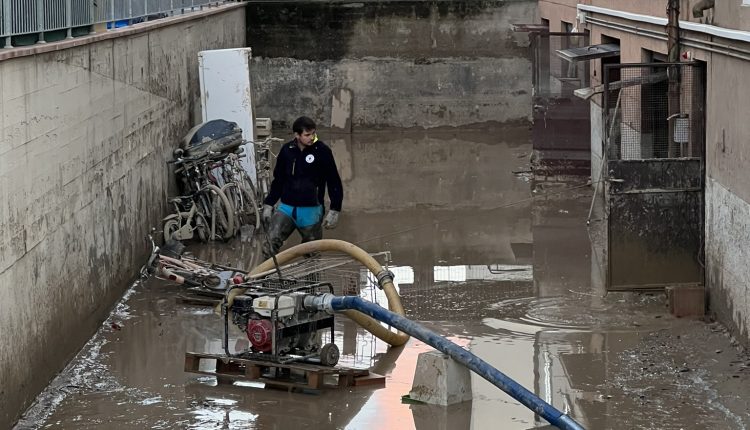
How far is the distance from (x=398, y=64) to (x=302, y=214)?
15776 mm

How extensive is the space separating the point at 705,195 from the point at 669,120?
87 cm

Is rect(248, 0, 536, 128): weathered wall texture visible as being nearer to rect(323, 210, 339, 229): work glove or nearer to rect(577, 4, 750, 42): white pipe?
rect(577, 4, 750, 42): white pipe

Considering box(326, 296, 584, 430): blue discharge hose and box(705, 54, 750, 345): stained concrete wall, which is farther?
box(705, 54, 750, 345): stained concrete wall

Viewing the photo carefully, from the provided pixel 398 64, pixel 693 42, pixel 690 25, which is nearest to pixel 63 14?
pixel 690 25

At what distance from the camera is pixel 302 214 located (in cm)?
1197

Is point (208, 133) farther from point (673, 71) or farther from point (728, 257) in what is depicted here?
point (728, 257)

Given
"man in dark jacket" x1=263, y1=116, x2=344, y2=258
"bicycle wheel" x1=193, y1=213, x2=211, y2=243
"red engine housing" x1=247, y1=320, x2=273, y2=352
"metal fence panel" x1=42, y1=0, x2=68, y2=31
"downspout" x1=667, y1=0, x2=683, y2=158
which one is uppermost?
"metal fence panel" x1=42, y1=0, x2=68, y2=31

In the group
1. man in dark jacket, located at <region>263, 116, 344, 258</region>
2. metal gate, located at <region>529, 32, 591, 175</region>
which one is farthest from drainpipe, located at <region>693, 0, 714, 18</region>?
metal gate, located at <region>529, 32, 591, 175</region>

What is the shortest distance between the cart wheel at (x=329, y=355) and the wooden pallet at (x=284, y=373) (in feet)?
0.19

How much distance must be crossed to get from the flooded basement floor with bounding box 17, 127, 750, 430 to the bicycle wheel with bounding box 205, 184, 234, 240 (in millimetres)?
189

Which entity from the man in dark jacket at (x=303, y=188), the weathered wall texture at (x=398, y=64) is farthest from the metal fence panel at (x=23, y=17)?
the weathered wall texture at (x=398, y=64)

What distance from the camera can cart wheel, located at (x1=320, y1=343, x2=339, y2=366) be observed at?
9.23 m

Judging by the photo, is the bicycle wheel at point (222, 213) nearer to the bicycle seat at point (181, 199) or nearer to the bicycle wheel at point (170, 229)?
the bicycle seat at point (181, 199)

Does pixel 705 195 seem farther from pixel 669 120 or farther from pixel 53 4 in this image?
pixel 53 4
